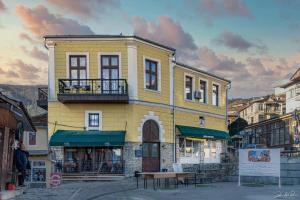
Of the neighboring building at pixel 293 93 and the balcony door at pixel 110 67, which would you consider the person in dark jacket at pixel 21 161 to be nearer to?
the balcony door at pixel 110 67

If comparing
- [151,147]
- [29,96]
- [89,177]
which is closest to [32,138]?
[89,177]

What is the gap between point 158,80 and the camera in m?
33.5

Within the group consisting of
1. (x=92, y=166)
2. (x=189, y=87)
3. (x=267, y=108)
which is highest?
(x=267, y=108)

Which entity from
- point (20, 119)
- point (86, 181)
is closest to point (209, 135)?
point (86, 181)

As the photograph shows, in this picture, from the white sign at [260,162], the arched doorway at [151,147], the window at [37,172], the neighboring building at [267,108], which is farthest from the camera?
the neighboring building at [267,108]

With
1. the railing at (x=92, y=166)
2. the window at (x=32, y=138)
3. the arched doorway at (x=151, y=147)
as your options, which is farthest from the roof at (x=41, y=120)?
the arched doorway at (x=151, y=147)

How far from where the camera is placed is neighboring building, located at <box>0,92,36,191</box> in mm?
16484

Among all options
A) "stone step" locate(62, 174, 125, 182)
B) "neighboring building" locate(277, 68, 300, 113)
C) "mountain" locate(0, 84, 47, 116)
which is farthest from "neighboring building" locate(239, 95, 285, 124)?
"stone step" locate(62, 174, 125, 182)

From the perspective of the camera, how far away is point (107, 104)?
3138 centimetres

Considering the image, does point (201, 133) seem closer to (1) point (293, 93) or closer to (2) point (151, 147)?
(2) point (151, 147)

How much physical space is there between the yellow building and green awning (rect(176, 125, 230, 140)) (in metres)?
1.67

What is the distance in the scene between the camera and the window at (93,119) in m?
31.1

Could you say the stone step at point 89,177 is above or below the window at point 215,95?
below

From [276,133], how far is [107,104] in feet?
135
